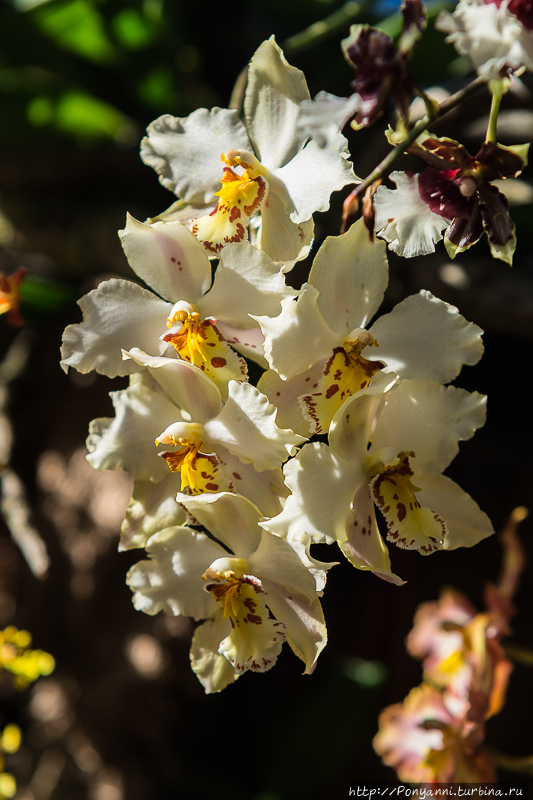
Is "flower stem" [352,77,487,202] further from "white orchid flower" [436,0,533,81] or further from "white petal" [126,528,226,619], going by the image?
"white petal" [126,528,226,619]

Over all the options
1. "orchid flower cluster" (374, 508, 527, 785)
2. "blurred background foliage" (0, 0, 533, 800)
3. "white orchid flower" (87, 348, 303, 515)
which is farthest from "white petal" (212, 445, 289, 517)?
"blurred background foliage" (0, 0, 533, 800)

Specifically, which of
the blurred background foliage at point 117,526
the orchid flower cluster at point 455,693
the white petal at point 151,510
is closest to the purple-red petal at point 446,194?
the white petal at point 151,510

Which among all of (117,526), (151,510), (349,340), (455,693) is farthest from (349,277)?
(117,526)

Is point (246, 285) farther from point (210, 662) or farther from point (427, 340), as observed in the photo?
point (210, 662)

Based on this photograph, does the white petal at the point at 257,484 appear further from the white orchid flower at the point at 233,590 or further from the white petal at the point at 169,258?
the white petal at the point at 169,258

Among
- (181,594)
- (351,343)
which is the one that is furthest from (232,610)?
(351,343)
